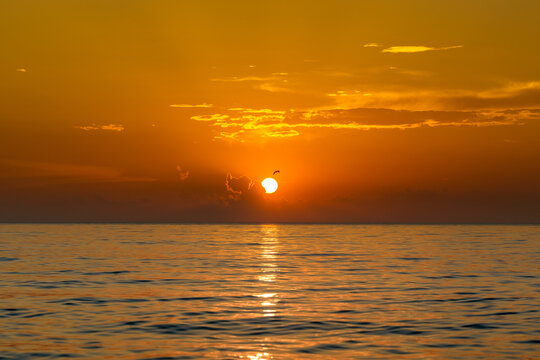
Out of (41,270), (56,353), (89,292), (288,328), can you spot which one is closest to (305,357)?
(288,328)

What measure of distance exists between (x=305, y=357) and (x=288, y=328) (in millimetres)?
4989

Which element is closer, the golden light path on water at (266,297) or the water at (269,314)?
the golden light path on water at (266,297)

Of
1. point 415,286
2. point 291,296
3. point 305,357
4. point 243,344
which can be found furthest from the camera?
point 415,286

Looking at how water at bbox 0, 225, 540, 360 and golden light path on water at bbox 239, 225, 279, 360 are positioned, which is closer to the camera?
golden light path on water at bbox 239, 225, 279, 360

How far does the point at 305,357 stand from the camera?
20922 mm

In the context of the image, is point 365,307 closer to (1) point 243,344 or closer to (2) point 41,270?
(1) point 243,344

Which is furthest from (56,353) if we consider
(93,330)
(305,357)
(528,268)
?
(528,268)

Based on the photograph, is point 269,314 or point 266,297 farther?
point 266,297

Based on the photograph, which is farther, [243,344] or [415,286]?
[415,286]

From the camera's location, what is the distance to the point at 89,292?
3769 cm

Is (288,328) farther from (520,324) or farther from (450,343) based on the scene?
(520,324)

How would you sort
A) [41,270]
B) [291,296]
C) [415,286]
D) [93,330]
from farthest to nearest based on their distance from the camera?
[41,270] → [415,286] → [291,296] → [93,330]

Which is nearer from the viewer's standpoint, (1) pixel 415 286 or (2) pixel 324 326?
(2) pixel 324 326

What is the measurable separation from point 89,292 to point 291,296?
458 inches
